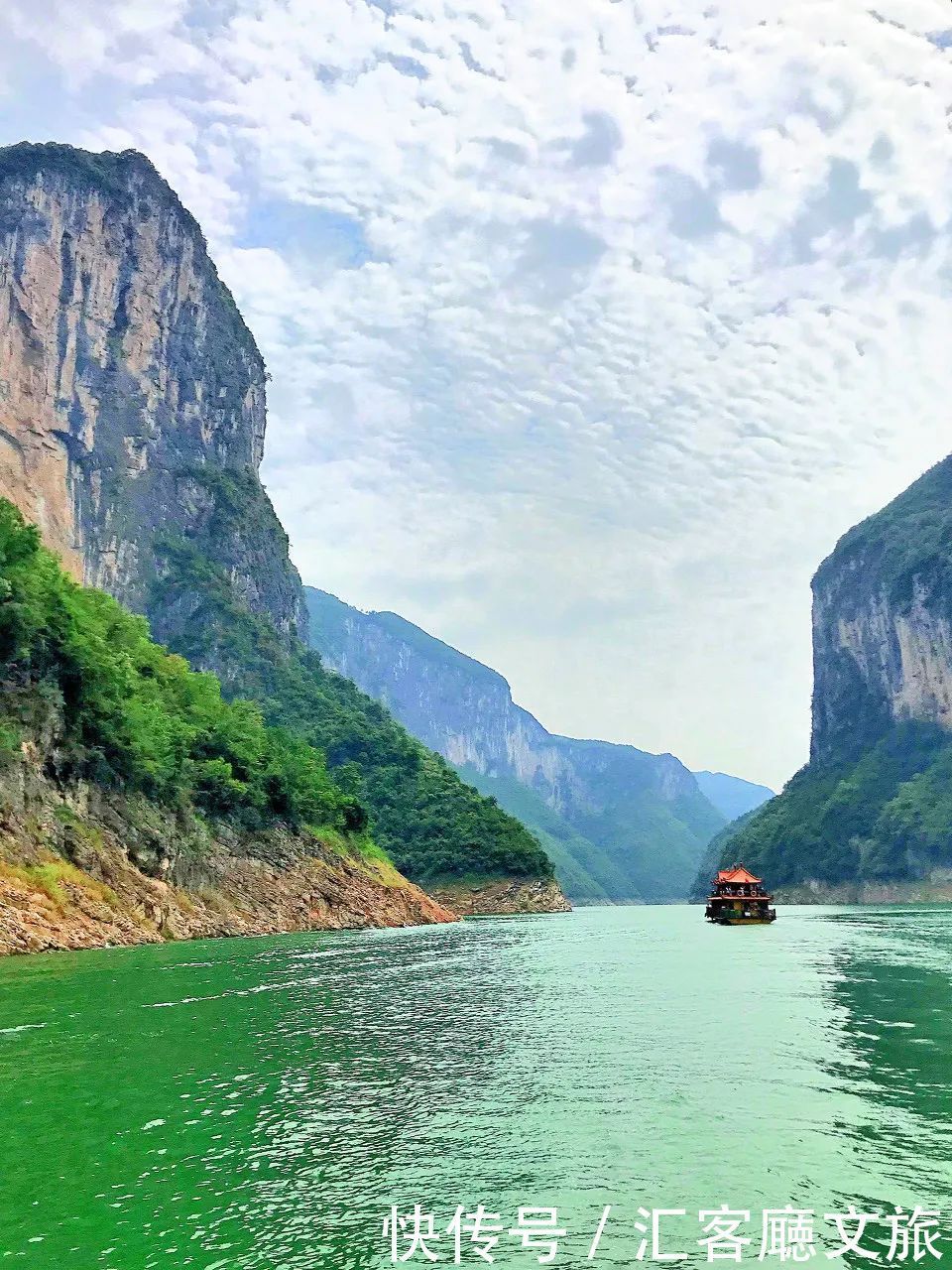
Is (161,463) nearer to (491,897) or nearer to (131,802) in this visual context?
(491,897)

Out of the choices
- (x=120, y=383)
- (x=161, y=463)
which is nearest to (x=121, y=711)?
(x=120, y=383)

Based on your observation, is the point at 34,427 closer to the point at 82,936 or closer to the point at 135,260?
the point at 135,260

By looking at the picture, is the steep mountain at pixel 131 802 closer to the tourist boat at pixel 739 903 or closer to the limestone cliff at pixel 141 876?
the limestone cliff at pixel 141 876

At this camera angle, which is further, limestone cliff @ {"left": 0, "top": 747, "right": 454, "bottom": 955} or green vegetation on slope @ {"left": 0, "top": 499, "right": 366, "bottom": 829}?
green vegetation on slope @ {"left": 0, "top": 499, "right": 366, "bottom": 829}

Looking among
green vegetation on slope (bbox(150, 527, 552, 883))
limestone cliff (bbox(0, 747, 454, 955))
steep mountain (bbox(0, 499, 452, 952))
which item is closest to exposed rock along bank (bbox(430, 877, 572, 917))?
green vegetation on slope (bbox(150, 527, 552, 883))

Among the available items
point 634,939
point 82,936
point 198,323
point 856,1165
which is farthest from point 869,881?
point 856,1165

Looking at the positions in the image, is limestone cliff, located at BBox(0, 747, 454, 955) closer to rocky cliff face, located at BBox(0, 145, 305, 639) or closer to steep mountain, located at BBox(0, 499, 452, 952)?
steep mountain, located at BBox(0, 499, 452, 952)
